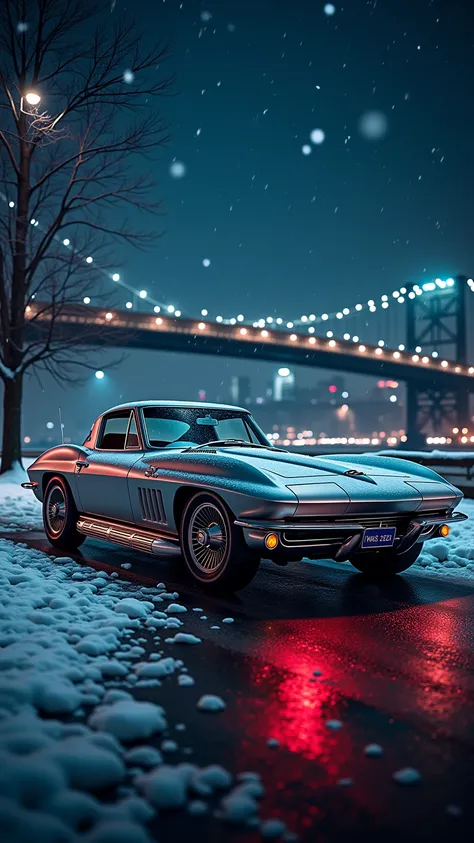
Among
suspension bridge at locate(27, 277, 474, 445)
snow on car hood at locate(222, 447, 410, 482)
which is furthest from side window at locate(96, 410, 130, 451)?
suspension bridge at locate(27, 277, 474, 445)

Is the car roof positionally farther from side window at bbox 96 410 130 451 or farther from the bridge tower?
the bridge tower

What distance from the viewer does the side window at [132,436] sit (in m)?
6.12

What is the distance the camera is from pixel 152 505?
546cm

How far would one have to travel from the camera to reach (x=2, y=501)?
11.7m

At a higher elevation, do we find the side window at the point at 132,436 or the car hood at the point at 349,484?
the side window at the point at 132,436

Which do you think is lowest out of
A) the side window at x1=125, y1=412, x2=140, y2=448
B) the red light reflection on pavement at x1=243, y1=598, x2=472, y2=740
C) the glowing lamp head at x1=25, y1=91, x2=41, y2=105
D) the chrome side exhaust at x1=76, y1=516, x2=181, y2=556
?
the red light reflection on pavement at x1=243, y1=598, x2=472, y2=740

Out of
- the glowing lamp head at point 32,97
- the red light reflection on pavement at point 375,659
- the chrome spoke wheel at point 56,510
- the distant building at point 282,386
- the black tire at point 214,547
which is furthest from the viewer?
the distant building at point 282,386

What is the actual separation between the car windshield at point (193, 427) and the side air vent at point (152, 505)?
1.73 feet

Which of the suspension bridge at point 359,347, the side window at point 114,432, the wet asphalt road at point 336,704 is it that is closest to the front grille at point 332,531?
the wet asphalt road at point 336,704

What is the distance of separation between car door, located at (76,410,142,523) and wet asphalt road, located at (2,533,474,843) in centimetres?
83

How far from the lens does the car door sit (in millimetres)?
5898

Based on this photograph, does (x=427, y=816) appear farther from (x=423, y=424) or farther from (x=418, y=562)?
(x=423, y=424)

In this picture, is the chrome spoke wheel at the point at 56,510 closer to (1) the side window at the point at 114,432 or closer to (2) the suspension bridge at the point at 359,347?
(1) the side window at the point at 114,432

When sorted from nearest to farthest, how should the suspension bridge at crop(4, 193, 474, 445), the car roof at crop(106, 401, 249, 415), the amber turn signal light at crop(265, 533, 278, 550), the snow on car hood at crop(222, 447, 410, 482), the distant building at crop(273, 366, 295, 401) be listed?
1. the amber turn signal light at crop(265, 533, 278, 550)
2. the snow on car hood at crop(222, 447, 410, 482)
3. the car roof at crop(106, 401, 249, 415)
4. the suspension bridge at crop(4, 193, 474, 445)
5. the distant building at crop(273, 366, 295, 401)
